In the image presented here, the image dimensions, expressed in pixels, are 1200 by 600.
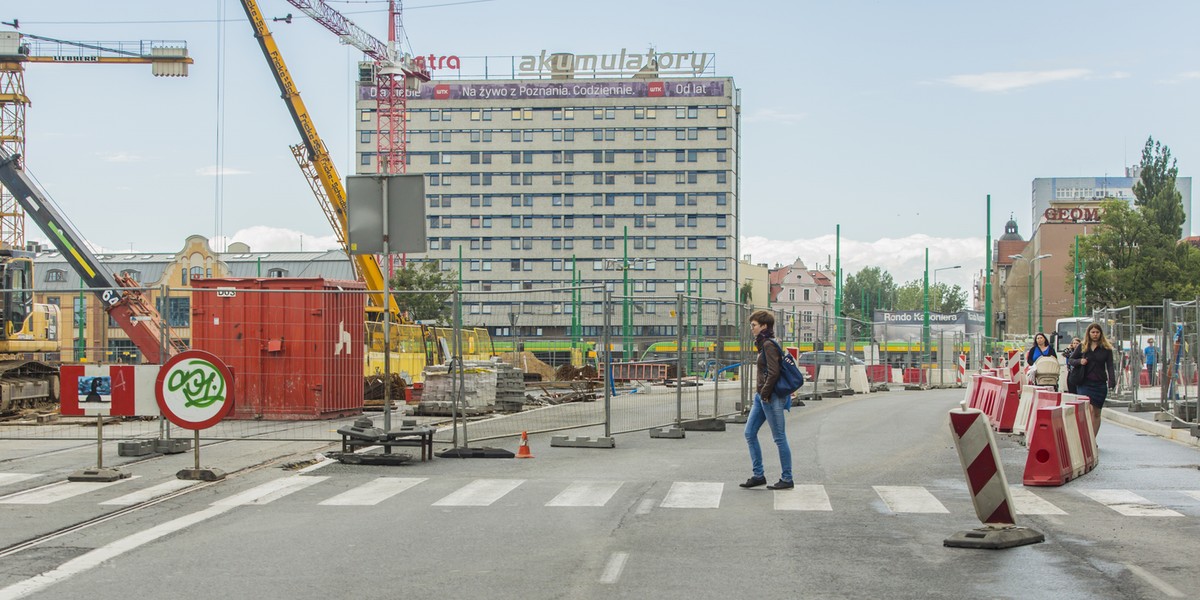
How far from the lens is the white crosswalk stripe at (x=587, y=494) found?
37.2 feet

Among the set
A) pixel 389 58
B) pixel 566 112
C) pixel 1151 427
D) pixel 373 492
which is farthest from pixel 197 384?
pixel 566 112

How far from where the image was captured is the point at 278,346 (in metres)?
19.9

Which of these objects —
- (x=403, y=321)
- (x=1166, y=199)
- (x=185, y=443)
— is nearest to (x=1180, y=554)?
(x=185, y=443)

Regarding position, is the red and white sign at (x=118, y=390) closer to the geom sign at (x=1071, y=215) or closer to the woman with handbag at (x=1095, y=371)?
the woman with handbag at (x=1095, y=371)

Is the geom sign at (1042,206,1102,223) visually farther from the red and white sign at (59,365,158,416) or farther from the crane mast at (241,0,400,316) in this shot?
the red and white sign at (59,365,158,416)

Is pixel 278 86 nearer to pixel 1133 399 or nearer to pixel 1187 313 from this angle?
pixel 1133 399

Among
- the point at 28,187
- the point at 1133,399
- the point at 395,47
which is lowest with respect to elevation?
the point at 1133,399

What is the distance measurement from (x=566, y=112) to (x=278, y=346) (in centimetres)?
11516

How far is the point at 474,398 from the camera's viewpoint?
2167cm

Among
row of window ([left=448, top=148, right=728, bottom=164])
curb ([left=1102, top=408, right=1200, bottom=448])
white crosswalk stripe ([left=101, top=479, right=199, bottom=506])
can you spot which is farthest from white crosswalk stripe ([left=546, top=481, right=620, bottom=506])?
row of window ([left=448, top=148, right=728, bottom=164])

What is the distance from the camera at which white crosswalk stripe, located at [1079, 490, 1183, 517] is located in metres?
11.1

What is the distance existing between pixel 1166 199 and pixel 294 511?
226ft

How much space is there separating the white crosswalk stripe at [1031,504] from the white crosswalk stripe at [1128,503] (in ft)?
1.72

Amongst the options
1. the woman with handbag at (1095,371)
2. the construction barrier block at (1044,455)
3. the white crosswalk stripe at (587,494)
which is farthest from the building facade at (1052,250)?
the white crosswalk stripe at (587,494)
